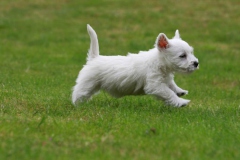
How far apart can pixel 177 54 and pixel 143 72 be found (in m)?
0.65

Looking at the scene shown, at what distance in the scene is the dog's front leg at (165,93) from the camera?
27.1 feet

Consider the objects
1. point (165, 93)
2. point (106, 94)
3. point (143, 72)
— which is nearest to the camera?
point (165, 93)

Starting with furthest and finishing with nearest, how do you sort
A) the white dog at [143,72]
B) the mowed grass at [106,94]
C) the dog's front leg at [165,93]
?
the white dog at [143,72]
the dog's front leg at [165,93]
the mowed grass at [106,94]

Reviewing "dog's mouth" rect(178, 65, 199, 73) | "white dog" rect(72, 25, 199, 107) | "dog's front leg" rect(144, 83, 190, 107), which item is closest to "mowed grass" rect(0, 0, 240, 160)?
"dog's front leg" rect(144, 83, 190, 107)

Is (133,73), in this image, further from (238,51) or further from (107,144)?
(238,51)

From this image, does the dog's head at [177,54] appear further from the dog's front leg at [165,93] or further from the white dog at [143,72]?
the dog's front leg at [165,93]

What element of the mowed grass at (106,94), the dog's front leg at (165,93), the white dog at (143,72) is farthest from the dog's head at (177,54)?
the mowed grass at (106,94)

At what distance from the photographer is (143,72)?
8594mm

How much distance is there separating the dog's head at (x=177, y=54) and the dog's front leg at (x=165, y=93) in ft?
1.34

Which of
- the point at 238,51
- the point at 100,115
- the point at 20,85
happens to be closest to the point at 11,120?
the point at 100,115

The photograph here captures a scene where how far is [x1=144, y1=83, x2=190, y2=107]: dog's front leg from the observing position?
8.27 meters

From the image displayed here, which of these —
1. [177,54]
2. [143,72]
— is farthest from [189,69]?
[143,72]

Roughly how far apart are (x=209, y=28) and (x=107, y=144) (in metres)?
18.6

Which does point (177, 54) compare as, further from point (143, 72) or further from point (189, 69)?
point (143, 72)
